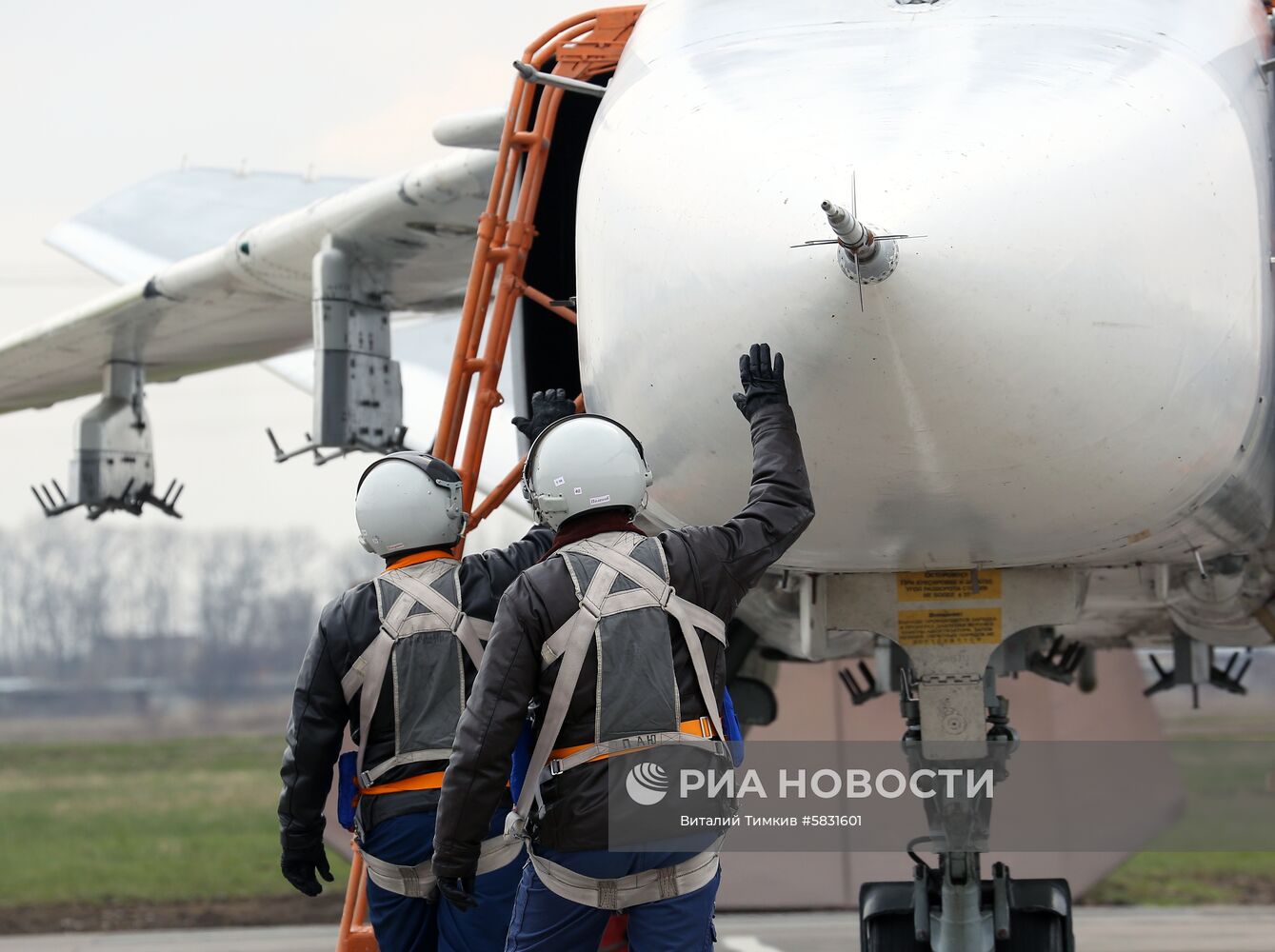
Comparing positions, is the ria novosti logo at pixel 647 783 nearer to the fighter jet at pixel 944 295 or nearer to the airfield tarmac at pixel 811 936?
the fighter jet at pixel 944 295

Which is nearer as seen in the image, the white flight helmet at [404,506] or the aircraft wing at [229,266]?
the white flight helmet at [404,506]

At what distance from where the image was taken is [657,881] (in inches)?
147

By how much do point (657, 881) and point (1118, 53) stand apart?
6.70 ft

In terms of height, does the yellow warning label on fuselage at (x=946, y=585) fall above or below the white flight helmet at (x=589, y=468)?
below

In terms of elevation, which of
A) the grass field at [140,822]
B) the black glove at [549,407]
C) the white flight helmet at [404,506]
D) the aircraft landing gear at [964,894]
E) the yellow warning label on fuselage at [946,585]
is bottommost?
the grass field at [140,822]

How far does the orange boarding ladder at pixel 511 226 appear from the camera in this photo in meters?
5.15

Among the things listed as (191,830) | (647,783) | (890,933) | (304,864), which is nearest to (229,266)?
(304,864)

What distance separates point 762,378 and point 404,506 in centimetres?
144

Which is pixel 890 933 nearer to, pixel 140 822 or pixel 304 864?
pixel 304 864

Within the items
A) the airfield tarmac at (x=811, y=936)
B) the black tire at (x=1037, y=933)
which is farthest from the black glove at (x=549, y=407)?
the airfield tarmac at (x=811, y=936)

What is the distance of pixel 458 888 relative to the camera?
3766 millimetres

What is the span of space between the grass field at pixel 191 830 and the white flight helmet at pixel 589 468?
5.29m

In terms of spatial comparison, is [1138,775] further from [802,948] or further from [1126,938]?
[802,948]

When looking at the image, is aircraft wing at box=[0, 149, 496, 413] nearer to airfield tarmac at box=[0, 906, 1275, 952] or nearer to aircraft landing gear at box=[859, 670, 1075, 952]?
aircraft landing gear at box=[859, 670, 1075, 952]
